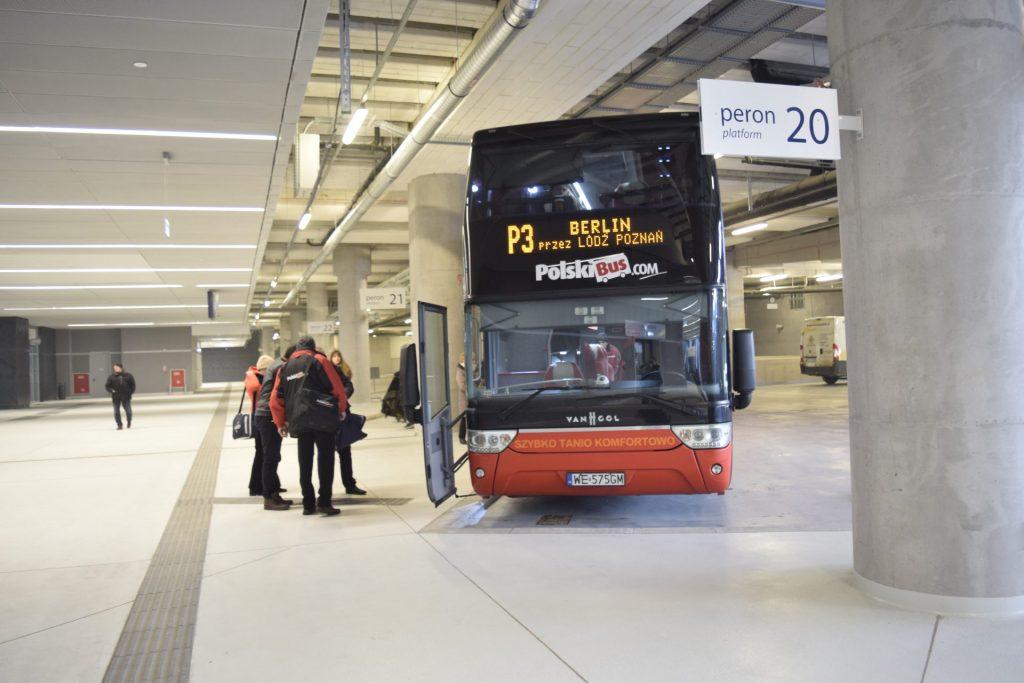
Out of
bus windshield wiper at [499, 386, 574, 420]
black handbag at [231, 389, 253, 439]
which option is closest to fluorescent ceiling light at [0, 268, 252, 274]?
black handbag at [231, 389, 253, 439]

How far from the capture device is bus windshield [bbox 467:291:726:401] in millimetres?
6559

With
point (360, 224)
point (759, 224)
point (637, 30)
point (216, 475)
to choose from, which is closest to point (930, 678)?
point (637, 30)

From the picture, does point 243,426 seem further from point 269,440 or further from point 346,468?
point 346,468

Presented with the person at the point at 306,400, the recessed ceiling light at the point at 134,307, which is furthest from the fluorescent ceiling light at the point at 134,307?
the person at the point at 306,400

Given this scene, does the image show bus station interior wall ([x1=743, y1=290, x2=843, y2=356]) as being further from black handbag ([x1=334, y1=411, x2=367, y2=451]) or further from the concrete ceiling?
black handbag ([x1=334, y1=411, x2=367, y2=451])

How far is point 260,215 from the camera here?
14.0 meters

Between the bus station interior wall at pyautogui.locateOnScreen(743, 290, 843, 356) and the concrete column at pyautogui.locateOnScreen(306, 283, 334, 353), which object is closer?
the concrete column at pyautogui.locateOnScreen(306, 283, 334, 353)

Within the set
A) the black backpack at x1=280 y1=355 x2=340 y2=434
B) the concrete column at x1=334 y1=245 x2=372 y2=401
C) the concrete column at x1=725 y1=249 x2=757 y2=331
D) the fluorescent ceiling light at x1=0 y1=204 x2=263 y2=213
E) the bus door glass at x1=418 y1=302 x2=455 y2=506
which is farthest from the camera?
the concrete column at x1=725 y1=249 x2=757 y2=331

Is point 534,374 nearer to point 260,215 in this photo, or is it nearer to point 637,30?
point 637,30

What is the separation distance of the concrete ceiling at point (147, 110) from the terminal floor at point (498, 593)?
4.17 metres

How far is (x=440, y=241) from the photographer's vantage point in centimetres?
1530

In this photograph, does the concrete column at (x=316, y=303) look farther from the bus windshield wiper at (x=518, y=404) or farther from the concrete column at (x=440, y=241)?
the bus windshield wiper at (x=518, y=404)

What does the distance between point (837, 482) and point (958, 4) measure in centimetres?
549

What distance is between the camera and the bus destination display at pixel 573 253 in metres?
6.59
